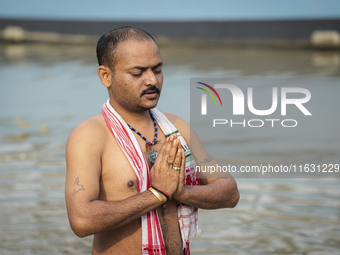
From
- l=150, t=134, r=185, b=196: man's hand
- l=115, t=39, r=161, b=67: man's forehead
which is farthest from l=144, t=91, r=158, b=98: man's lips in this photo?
l=150, t=134, r=185, b=196: man's hand

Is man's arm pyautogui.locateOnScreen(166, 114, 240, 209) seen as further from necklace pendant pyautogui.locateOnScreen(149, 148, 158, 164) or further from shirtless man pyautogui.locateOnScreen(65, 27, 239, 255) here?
necklace pendant pyautogui.locateOnScreen(149, 148, 158, 164)

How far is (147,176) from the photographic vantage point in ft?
7.13

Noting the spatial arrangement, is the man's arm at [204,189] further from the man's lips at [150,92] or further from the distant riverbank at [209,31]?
the distant riverbank at [209,31]

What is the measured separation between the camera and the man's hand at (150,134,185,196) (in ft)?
6.82

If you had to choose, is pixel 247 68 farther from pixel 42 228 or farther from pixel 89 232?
pixel 89 232

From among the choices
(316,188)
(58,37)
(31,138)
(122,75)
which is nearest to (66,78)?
(31,138)

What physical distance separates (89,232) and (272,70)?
440 inches

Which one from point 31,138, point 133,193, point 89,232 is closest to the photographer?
point 89,232

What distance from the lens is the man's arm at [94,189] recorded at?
199 cm

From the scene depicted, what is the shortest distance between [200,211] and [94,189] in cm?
340

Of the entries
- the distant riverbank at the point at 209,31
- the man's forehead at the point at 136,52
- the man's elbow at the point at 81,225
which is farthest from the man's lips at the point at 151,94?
the distant riverbank at the point at 209,31

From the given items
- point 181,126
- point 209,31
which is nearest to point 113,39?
point 181,126

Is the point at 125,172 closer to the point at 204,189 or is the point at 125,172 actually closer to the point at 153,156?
the point at 153,156

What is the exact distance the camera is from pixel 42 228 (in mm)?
4902
